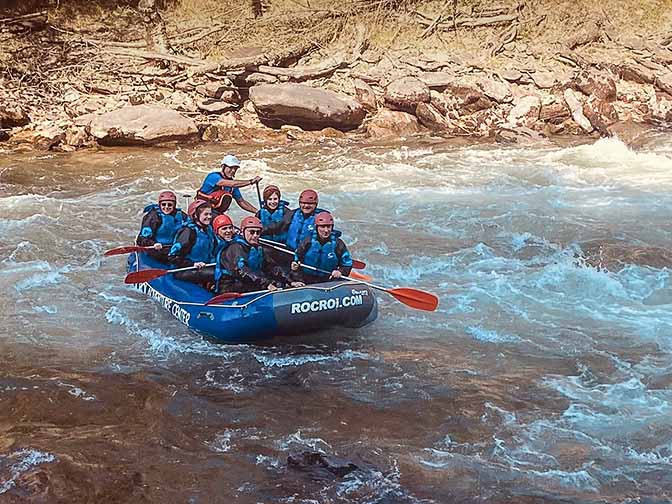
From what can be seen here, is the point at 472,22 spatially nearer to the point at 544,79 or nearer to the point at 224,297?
the point at 544,79

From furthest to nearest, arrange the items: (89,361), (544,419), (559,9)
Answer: (559,9)
(89,361)
(544,419)

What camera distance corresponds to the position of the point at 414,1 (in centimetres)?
1692

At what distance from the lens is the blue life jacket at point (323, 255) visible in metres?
6.41

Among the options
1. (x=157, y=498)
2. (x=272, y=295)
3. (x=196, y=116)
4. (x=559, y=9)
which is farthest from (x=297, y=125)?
(x=157, y=498)

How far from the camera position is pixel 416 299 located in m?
6.30

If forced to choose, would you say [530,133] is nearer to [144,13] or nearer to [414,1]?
[414,1]

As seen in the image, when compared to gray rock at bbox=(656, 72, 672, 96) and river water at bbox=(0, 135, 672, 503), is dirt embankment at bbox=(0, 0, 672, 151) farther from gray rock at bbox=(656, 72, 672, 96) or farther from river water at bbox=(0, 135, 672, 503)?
river water at bbox=(0, 135, 672, 503)

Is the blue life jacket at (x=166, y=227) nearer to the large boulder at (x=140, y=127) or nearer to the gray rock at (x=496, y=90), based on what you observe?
the large boulder at (x=140, y=127)

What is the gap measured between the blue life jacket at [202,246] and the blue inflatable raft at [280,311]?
1.98 feet

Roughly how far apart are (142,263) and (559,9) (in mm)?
12112

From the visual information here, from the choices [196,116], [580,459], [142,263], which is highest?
[196,116]

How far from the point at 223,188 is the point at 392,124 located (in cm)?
645

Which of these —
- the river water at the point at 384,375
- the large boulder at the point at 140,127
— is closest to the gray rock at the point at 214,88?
the large boulder at the point at 140,127

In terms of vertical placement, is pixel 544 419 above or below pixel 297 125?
below
